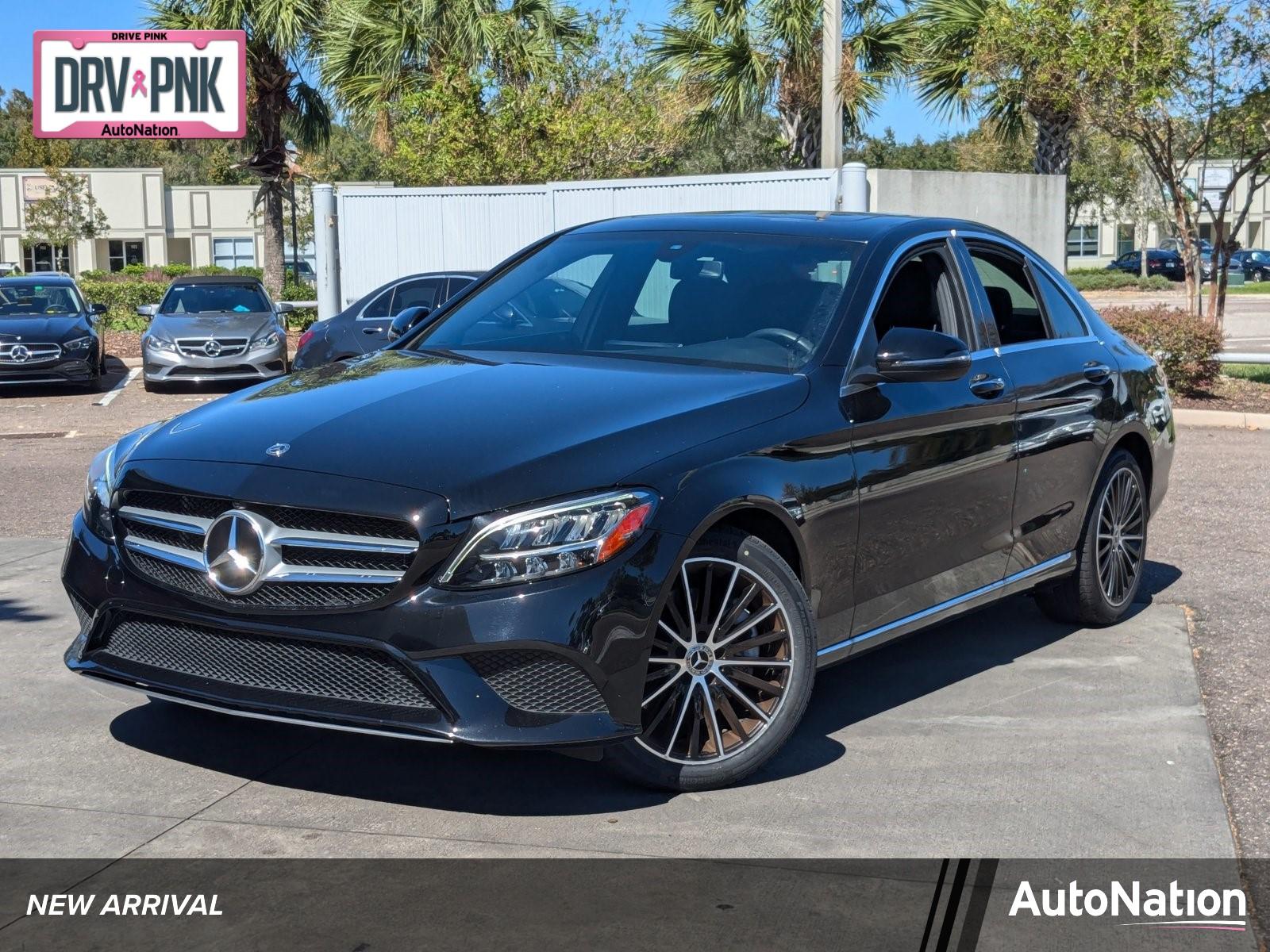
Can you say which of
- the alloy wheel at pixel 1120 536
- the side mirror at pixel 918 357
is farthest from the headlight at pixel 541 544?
the alloy wheel at pixel 1120 536

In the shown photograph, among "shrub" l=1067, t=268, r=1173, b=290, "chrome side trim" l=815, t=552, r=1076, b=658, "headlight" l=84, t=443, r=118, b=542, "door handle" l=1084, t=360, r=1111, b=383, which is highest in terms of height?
"door handle" l=1084, t=360, r=1111, b=383

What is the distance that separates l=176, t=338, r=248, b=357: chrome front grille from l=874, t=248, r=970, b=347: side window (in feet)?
47.1

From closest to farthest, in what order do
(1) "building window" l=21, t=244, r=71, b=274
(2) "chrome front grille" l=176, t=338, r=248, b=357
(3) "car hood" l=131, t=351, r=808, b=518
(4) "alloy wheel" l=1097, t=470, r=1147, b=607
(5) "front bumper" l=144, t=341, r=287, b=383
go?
(3) "car hood" l=131, t=351, r=808, b=518
(4) "alloy wheel" l=1097, t=470, r=1147, b=607
(5) "front bumper" l=144, t=341, r=287, b=383
(2) "chrome front grille" l=176, t=338, r=248, b=357
(1) "building window" l=21, t=244, r=71, b=274

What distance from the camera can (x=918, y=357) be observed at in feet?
16.3

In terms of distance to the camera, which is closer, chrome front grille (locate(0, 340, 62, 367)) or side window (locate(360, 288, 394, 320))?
side window (locate(360, 288, 394, 320))

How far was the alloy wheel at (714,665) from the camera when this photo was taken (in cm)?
430

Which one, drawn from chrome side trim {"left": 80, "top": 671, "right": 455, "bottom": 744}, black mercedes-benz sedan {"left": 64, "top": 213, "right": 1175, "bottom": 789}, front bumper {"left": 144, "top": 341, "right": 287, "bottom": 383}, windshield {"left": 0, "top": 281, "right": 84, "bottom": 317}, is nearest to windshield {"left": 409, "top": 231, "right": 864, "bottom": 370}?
black mercedes-benz sedan {"left": 64, "top": 213, "right": 1175, "bottom": 789}

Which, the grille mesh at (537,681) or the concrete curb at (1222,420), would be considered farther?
the concrete curb at (1222,420)

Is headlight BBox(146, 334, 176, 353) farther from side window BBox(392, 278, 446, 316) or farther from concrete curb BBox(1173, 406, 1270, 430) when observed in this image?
concrete curb BBox(1173, 406, 1270, 430)

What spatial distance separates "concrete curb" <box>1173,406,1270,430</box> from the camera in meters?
13.9

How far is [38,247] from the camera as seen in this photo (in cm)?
6981

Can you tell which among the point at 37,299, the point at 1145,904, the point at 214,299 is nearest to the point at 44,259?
the point at 37,299

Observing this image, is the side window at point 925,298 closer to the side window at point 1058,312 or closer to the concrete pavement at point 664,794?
the side window at point 1058,312

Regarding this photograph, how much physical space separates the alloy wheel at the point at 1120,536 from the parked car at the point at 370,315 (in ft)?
35.1
